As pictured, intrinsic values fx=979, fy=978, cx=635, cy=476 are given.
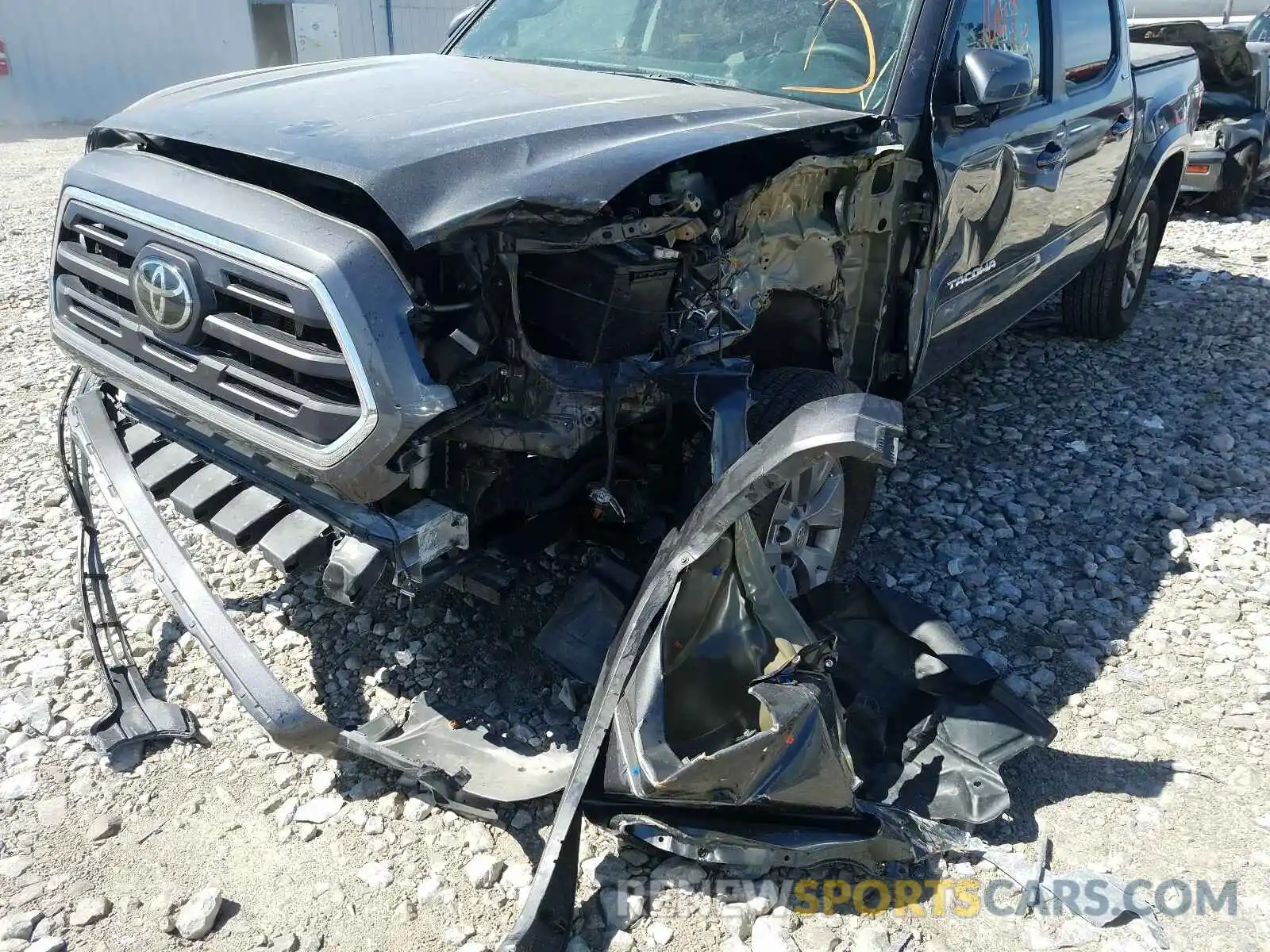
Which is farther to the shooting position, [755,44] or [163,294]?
[755,44]

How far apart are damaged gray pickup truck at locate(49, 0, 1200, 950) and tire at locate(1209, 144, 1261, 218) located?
6.26 m

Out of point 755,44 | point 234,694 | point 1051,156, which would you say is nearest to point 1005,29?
point 1051,156

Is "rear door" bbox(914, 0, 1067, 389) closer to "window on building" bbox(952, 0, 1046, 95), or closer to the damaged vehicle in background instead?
"window on building" bbox(952, 0, 1046, 95)

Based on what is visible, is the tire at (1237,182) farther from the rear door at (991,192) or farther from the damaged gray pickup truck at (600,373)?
the damaged gray pickup truck at (600,373)

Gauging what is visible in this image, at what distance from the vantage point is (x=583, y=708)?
9.16 feet

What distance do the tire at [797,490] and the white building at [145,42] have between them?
1705cm

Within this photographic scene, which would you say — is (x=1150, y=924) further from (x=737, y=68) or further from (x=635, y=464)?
(x=737, y=68)

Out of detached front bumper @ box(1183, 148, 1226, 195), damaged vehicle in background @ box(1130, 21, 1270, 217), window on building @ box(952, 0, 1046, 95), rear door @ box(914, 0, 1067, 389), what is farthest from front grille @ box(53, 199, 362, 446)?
detached front bumper @ box(1183, 148, 1226, 195)

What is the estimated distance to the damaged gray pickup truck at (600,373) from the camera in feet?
6.89

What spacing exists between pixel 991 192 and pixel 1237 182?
6.37m

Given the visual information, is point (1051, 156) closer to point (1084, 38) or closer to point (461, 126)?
point (1084, 38)

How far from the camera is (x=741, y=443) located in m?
2.50

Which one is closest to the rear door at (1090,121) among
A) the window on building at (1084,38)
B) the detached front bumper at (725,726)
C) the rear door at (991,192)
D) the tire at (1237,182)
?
the window on building at (1084,38)

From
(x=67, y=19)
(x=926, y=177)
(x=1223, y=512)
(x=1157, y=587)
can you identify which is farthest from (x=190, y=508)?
(x=67, y=19)
